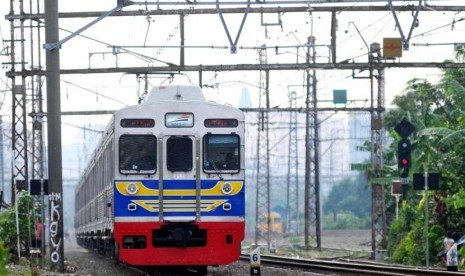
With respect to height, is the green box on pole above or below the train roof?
above

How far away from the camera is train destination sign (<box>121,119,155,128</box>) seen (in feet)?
64.1

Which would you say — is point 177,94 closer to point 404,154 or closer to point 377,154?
point 404,154

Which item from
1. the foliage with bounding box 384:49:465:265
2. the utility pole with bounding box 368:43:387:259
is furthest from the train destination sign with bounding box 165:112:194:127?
the utility pole with bounding box 368:43:387:259

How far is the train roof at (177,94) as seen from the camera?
66.8 ft

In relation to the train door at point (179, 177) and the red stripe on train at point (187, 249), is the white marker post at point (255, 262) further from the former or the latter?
the train door at point (179, 177)

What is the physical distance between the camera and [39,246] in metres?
32.9

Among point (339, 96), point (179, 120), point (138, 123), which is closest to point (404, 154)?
point (179, 120)

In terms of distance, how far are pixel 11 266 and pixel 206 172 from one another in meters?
6.36

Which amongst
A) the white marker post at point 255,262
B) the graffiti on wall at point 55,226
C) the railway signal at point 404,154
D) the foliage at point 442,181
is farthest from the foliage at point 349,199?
the white marker post at point 255,262

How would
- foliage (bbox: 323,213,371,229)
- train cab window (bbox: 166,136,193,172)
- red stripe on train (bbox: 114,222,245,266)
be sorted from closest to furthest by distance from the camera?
red stripe on train (bbox: 114,222,245,266) → train cab window (bbox: 166,136,193,172) → foliage (bbox: 323,213,371,229)

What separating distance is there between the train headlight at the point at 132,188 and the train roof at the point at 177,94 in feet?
6.00

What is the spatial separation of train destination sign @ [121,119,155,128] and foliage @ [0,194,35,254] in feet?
29.2

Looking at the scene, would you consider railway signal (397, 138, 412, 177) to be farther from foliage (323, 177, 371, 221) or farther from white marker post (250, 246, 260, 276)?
foliage (323, 177, 371, 221)

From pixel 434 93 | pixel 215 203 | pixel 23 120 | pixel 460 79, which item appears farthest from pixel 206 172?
pixel 434 93
